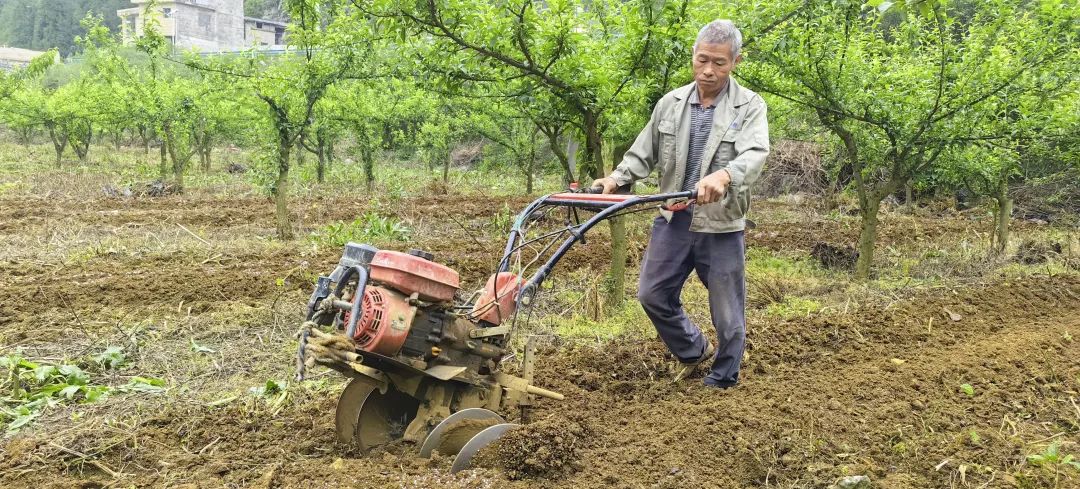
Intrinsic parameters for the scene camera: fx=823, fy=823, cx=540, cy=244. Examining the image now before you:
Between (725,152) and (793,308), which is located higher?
(725,152)

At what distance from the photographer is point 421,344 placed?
340cm

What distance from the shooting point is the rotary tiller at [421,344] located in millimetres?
3236

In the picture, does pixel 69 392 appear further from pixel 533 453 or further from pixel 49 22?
pixel 49 22

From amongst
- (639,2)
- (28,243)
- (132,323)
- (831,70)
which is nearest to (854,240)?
(831,70)

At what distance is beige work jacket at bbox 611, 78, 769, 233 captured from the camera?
3912mm

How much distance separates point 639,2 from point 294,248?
579 centimetres

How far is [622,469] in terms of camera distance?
3359 millimetres

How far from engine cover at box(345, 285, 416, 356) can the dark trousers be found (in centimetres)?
147

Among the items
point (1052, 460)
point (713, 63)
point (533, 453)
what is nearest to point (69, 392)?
point (533, 453)

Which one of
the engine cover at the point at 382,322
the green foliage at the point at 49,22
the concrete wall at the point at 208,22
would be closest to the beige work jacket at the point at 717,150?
the engine cover at the point at 382,322

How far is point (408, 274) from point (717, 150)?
172 centimetres

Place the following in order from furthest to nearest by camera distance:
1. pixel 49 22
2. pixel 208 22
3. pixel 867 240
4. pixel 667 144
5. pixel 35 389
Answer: pixel 49 22 → pixel 208 22 → pixel 867 240 → pixel 35 389 → pixel 667 144

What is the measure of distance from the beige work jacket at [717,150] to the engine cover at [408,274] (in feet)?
4.15

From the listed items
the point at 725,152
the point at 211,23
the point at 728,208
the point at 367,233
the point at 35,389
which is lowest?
the point at 35,389
